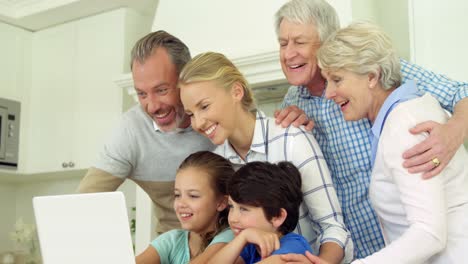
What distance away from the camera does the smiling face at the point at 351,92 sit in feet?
3.97

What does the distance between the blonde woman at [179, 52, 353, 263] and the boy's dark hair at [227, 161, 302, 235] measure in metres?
0.06

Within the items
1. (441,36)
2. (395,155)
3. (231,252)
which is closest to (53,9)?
(441,36)

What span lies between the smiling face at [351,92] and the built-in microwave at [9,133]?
273 centimetres

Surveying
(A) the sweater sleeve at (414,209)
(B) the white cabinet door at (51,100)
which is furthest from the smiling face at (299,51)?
(B) the white cabinet door at (51,100)

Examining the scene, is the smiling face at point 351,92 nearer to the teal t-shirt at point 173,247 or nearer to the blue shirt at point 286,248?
the blue shirt at point 286,248

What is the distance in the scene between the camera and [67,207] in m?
0.76

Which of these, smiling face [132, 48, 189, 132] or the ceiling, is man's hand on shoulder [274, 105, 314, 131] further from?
the ceiling

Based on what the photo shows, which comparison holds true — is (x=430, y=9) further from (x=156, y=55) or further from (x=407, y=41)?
(x=156, y=55)

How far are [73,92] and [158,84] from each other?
2119 mm

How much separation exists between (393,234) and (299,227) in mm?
240

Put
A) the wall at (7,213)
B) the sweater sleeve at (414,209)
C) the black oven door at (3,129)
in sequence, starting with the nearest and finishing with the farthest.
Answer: the sweater sleeve at (414,209), the black oven door at (3,129), the wall at (7,213)

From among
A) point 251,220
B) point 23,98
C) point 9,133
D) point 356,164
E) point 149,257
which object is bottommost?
point 149,257

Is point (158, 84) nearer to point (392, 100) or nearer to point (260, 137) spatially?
point (260, 137)

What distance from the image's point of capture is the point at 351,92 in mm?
1211
